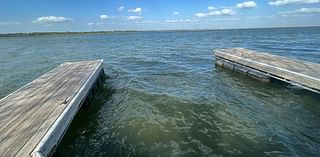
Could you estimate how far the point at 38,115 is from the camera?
4.33m

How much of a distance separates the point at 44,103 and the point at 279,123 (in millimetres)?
6283

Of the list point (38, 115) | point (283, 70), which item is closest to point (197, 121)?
point (38, 115)

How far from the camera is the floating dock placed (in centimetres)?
326

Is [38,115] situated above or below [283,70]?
below

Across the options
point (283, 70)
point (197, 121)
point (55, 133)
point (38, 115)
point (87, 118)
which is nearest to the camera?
point (55, 133)

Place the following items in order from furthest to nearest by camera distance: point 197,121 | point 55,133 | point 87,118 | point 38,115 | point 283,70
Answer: point 283,70 < point 87,118 < point 197,121 < point 38,115 < point 55,133

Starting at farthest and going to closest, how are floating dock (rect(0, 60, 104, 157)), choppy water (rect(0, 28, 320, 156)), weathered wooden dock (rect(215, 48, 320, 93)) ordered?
weathered wooden dock (rect(215, 48, 320, 93)) → choppy water (rect(0, 28, 320, 156)) → floating dock (rect(0, 60, 104, 157))

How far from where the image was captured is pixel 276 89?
8.10 metres

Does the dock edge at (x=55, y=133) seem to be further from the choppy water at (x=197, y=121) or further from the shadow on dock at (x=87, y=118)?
the choppy water at (x=197, y=121)

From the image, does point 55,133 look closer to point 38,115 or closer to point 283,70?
point 38,115

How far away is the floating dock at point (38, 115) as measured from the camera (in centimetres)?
326

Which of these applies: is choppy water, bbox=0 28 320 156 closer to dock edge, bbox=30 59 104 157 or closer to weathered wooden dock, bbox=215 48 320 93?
weathered wooden dock, bbox=215 48 320 93


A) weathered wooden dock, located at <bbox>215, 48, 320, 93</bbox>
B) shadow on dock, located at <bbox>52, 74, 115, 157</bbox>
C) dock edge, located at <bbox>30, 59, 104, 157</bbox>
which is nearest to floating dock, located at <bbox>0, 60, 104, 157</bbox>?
dock edge, located at <bbox>30, 59, 104, 157</bbox>

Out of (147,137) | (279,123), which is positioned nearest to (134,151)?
(147,137)
